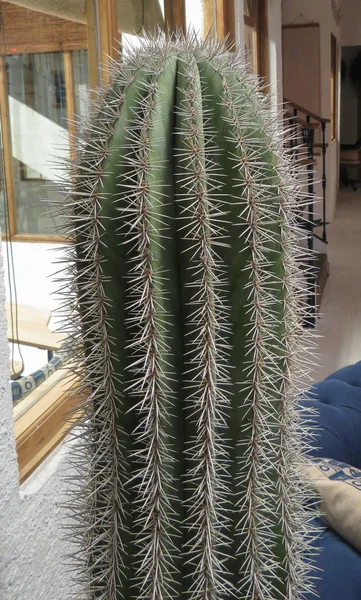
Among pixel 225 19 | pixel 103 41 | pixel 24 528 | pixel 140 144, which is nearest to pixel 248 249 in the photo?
pixel 140 144

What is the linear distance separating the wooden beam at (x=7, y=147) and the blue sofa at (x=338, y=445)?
2.50 ft

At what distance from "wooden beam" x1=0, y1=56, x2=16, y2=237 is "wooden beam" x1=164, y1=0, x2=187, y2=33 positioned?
1.52 metres

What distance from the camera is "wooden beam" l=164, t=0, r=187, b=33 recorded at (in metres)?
3.00

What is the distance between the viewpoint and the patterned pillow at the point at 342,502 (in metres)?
1.37

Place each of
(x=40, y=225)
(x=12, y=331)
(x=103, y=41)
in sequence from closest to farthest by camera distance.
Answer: (x=12, y=331)
(x=40, y=225)
(x=103, y=41)

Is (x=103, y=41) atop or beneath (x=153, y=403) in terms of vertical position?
atop

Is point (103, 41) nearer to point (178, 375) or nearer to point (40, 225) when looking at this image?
A: point (40, 225)

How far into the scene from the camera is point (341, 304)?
19.0 ft

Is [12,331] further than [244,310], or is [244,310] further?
[12,331]

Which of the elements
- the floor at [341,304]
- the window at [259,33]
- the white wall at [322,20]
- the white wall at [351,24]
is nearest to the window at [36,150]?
the floor at [341,304]

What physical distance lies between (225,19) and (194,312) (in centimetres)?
324

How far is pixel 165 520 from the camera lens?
87cm

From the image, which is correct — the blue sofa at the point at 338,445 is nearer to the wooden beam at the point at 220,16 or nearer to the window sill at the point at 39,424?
the window sill at the point at 39,424

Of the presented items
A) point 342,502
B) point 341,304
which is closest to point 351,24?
point 341,304
